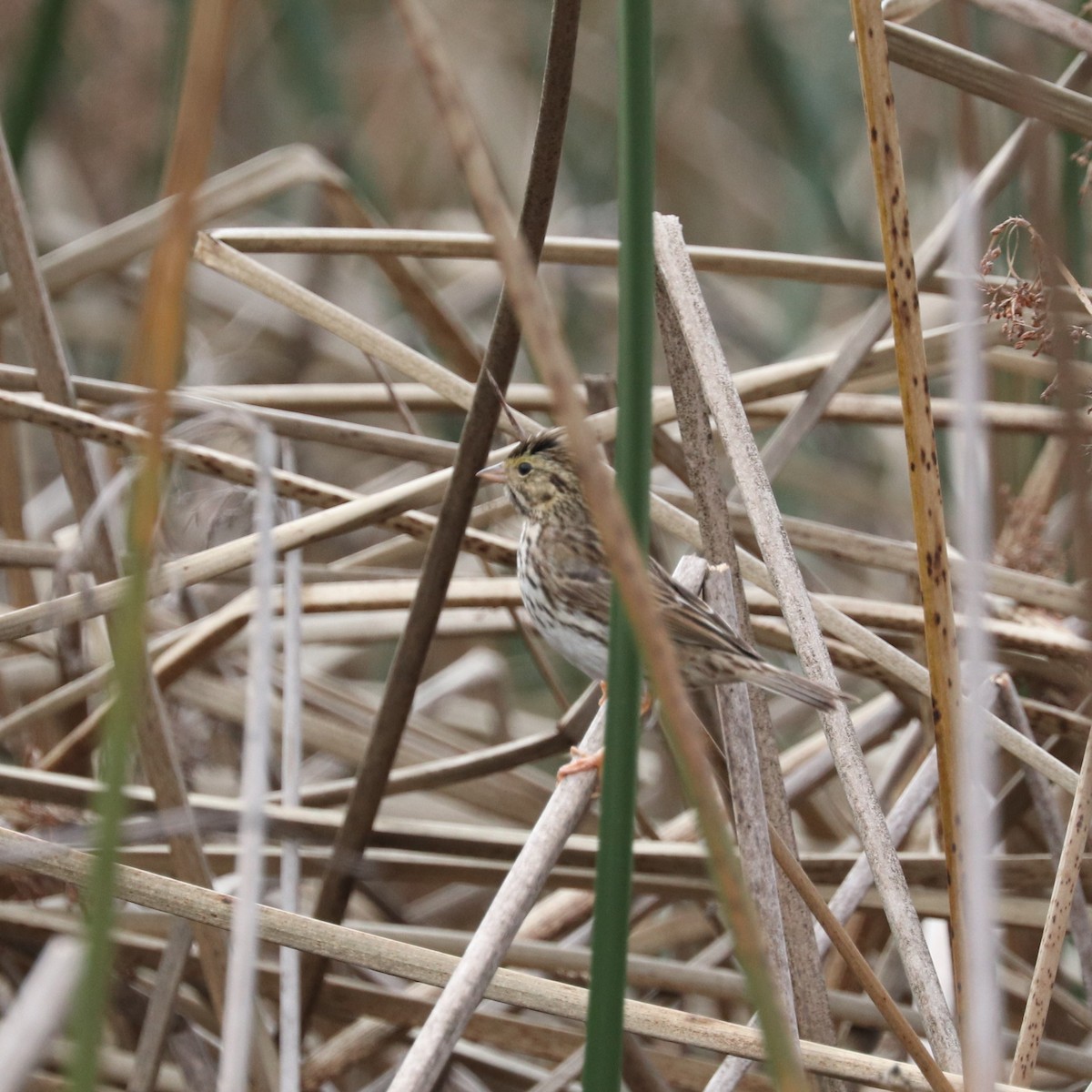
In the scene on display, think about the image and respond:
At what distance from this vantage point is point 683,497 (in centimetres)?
316

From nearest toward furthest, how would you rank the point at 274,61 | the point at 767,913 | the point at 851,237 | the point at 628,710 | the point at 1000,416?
the point at 628,710, the point at 767,913, the point at 1000,416, the point at 851,237, the point at 274,61

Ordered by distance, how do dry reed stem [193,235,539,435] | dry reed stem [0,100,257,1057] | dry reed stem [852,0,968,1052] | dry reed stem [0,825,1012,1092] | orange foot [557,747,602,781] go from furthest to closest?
dry reed stem [193,235,539,435] < dry reed stem [0,100,257,1057] < orange foot [557,747,602,781] < dry reed stem [0,825,1012,1092] < dry reed stem [852,0,968,1052]

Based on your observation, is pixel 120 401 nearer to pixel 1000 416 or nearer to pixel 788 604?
pixel 788 604

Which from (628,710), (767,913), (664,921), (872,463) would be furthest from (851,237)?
(628,710)

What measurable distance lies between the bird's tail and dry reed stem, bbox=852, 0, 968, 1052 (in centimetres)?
20

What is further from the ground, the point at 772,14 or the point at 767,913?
the point at 772,14

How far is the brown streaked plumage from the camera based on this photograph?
241 centimetres

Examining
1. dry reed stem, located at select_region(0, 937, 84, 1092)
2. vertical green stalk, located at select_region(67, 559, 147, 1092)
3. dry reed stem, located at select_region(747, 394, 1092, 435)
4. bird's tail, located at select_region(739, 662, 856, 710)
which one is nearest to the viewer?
vertical green stalk, located at select_region(67, 559, 147, 1092)

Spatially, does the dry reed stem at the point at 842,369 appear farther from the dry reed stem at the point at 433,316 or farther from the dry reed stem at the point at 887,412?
the dry reed stem at the point at 433,316

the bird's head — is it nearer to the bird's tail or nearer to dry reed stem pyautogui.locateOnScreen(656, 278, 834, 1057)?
dry reed stem pyautogui.locateOnScreen(656, 278, 834, 1057)

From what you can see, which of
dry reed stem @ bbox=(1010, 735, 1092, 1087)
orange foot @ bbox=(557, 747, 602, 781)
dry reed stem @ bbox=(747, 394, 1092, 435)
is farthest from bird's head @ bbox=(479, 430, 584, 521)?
dry reed stem @ bbox=(1010, 735, 1092, 1087)

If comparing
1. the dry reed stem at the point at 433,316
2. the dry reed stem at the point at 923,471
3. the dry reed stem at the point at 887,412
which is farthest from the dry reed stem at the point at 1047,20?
the dry reed stem at the point at 433,316

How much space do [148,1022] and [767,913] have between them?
4.54 ft

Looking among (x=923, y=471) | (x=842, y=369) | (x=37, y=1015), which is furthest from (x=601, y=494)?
(x=842, y=369)
